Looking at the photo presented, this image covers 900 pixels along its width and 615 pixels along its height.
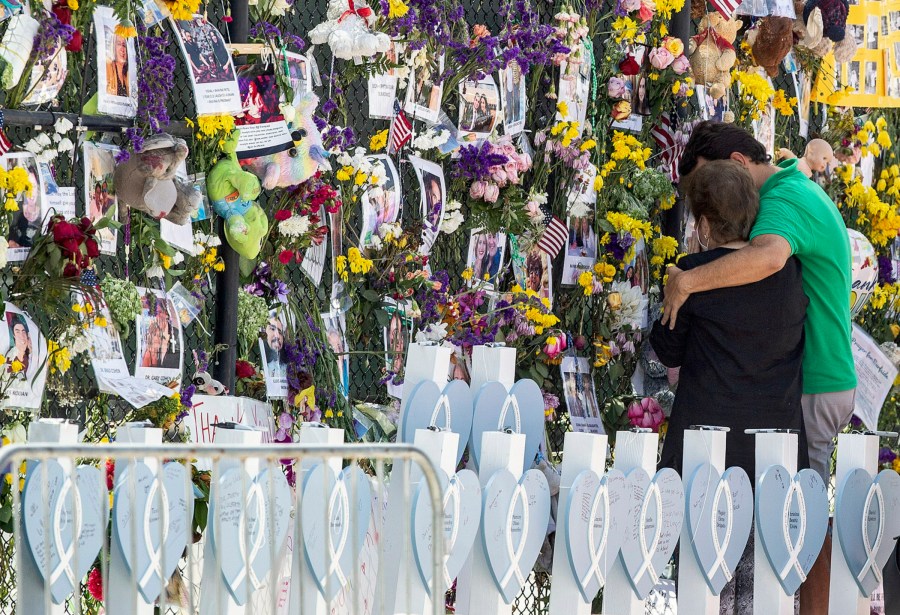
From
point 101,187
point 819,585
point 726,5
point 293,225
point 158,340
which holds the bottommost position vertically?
point 819,585

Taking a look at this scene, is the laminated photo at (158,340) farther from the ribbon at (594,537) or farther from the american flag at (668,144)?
the american flag at (668,144)

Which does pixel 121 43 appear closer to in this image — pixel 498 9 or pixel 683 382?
pixel 498 9

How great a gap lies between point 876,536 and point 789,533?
282 millimetres

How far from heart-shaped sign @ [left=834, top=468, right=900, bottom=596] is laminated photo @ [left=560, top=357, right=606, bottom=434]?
1307mm

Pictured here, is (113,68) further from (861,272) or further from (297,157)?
(861,272)

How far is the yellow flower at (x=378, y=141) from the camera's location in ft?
13.5

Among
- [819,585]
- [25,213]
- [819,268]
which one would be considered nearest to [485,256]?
[819,268]

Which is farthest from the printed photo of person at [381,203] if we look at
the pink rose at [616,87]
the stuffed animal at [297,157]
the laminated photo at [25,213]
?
the laminated photo at [25,213]

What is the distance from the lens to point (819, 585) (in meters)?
3.66

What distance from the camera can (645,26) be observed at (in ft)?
15.6

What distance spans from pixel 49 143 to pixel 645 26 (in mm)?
2259

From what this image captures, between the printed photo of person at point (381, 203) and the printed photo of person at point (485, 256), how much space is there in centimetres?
35

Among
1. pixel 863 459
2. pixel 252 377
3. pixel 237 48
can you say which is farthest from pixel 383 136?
pixel 863 459

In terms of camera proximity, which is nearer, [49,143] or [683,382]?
[49,143]
